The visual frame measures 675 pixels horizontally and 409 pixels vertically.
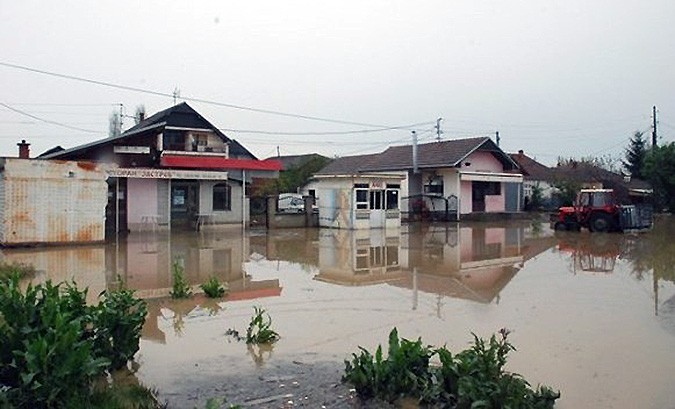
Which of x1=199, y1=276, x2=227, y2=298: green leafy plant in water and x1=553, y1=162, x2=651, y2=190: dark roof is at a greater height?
x1=553, y1=162, x2=651, y2=190: dark roof

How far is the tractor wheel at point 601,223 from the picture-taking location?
26.4m

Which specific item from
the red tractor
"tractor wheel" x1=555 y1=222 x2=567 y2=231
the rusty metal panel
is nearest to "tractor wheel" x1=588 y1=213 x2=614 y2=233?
the red tractor

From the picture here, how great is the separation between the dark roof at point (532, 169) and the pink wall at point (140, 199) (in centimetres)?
2934

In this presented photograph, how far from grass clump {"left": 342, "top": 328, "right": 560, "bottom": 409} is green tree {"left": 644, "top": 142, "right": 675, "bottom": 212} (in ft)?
133

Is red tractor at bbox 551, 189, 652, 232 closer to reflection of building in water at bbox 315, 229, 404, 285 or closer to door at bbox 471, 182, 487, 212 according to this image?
reflection of building in water at bbox 315, 229, 404, 285

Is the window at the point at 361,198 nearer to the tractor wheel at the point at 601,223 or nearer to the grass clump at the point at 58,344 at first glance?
the tractor wheel at the point at 601,223

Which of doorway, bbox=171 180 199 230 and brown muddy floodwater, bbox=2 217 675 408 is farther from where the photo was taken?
doorway, bbox=171 180 199 230

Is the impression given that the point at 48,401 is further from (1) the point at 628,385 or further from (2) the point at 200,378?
(1) the point at 628,385

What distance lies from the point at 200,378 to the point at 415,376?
7.14ft

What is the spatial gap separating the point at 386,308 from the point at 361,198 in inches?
703

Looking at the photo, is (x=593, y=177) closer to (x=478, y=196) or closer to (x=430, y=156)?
(x=478, y=196)

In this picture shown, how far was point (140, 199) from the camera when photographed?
2564cm

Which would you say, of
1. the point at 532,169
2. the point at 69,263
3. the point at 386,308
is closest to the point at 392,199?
the point at 69,263

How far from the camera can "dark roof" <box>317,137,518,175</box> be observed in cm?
3615
